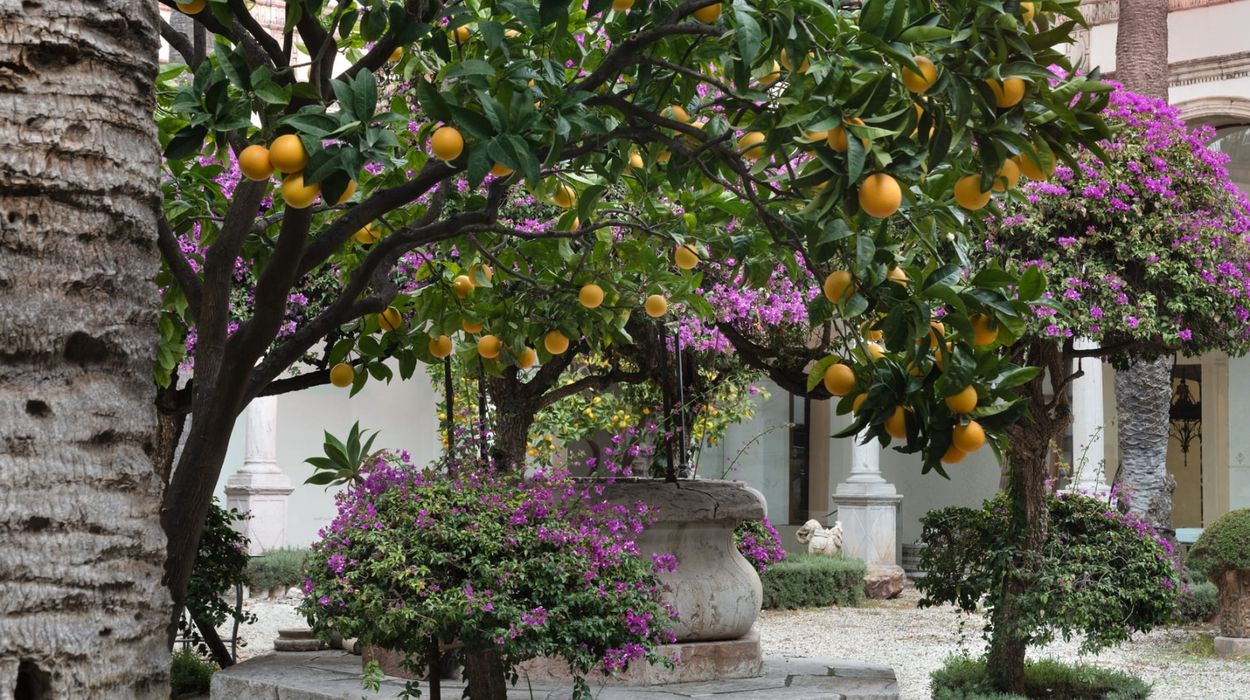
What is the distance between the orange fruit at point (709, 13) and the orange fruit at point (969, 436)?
0.89 metres

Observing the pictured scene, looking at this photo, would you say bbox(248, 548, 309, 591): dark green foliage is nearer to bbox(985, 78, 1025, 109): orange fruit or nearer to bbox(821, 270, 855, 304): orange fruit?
bbox(821, 270, 855, 304): orange fruit

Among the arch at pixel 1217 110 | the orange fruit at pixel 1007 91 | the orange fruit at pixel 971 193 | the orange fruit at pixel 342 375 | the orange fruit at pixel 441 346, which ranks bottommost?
the orange fruit at pixel 342 375

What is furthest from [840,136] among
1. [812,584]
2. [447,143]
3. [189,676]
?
[812,584]

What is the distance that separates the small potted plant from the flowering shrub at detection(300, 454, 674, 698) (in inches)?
315

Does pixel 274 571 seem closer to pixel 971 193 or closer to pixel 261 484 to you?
pixel 261 484

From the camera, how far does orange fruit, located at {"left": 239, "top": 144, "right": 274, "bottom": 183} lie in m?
2.12

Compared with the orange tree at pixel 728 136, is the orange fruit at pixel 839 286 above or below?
below

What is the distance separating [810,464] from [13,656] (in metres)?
20.6

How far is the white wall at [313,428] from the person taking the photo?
58.8 ft

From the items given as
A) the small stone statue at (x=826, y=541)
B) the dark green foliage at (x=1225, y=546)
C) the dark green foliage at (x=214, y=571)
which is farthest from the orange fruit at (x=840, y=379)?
the small stone statue at (x=826, y=541)

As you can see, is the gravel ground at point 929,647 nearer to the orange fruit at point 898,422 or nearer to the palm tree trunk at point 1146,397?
the palm tree trunk at point 1146,397

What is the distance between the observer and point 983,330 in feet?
7.42

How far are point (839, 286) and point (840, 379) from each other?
0.64ft

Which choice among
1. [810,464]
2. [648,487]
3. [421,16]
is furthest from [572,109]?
[810,464]
